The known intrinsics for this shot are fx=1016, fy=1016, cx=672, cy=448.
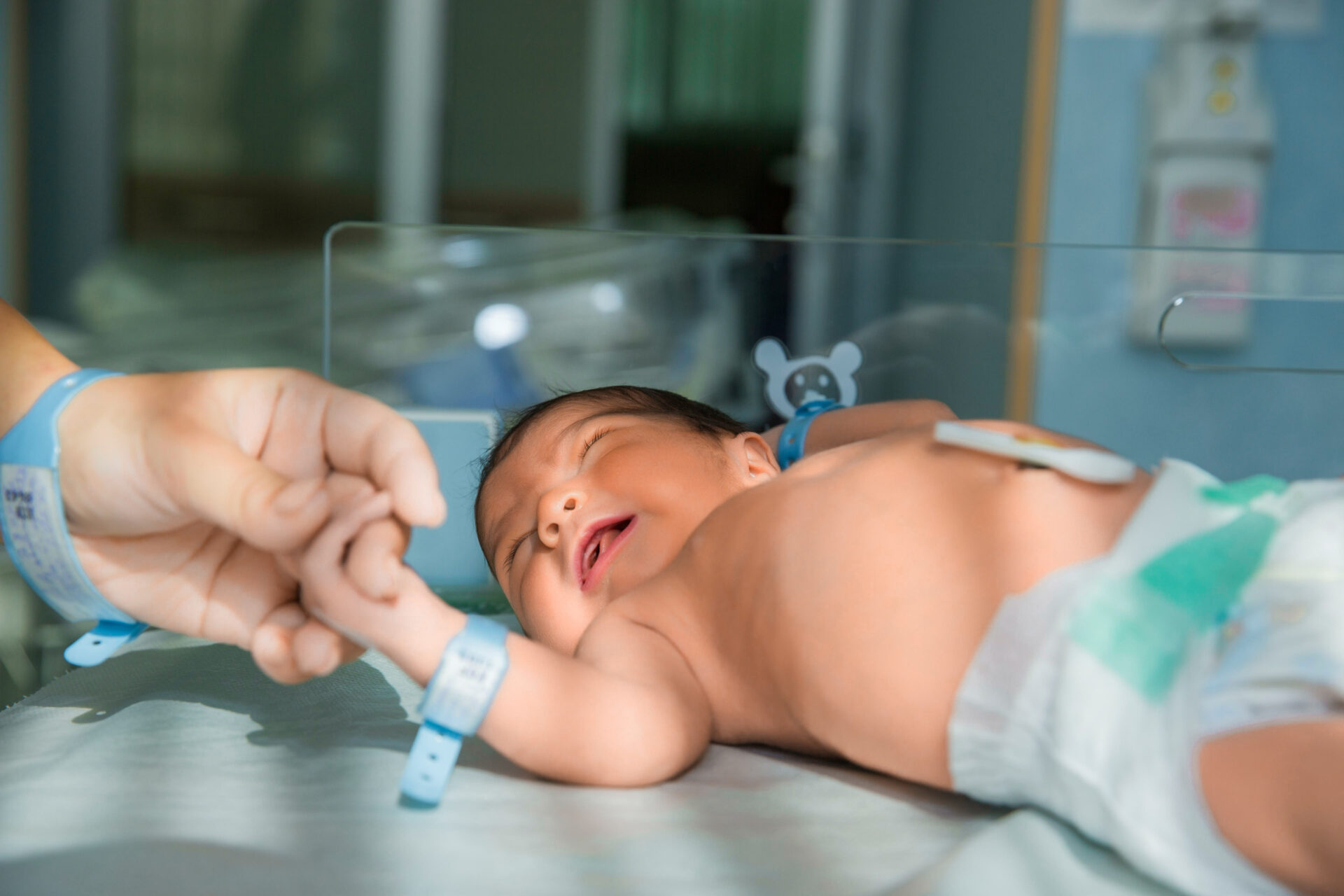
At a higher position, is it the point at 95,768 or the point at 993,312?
the point at 993,312

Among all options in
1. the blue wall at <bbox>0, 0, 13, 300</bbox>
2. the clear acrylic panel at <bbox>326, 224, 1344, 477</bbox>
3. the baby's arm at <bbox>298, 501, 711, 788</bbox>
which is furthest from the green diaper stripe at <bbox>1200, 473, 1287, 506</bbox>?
the blue wall at <bbox>0, 0, 13, 300</bbox>

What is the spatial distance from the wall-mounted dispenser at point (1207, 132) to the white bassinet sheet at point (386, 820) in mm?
1366

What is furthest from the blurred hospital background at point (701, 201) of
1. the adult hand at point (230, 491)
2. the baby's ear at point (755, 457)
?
the adult hand at point (230, 491)

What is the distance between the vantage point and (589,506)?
2.53 feet

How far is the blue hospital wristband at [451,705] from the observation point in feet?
1.73

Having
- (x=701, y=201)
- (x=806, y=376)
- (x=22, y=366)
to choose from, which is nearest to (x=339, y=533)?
(x=22, y=366)

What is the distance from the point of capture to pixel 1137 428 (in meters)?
1.28

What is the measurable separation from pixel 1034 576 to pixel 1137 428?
2.71 ft

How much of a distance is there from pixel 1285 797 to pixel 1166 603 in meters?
0.11

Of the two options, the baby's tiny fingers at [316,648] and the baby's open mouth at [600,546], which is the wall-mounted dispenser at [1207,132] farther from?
the baby's tiny fingers at [316,648]

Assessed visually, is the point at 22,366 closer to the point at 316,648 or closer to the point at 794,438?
the point at 316,648

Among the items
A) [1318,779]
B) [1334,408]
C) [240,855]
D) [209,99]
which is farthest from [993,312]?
[209,99]

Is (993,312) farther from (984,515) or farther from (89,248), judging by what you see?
(89,248)

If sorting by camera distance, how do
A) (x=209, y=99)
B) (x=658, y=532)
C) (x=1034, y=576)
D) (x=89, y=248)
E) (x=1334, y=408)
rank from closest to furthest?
1. (x=1034, y=576)
2. (x=658, y=532)
3. (x=1334, y=408)
4. (x=89, y=248)
5. (x=209, y=99)
